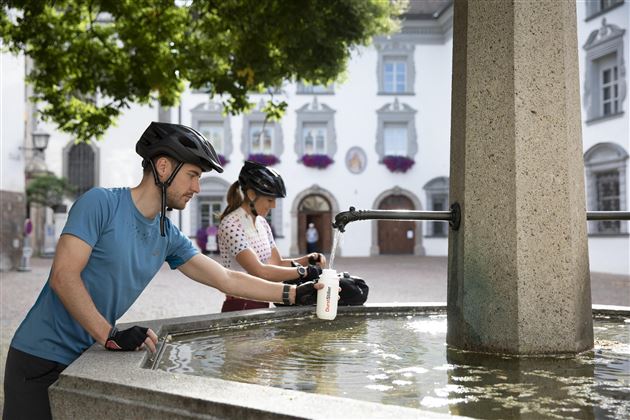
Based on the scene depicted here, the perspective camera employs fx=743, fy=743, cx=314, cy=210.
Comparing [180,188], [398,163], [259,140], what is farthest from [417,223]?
[180,188]

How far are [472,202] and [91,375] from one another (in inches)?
68.7

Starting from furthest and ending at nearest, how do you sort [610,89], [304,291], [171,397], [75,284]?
[610,89] → [304,291] → [75,284] → [171,397]

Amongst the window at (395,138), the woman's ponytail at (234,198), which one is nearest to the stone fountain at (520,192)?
the woman's ponytail at (234,198)

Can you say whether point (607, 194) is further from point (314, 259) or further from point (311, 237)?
point (314, 259)

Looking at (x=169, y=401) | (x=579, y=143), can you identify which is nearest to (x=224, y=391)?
(x=169, y=401)

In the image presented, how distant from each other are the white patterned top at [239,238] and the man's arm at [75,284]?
1687 millimetres

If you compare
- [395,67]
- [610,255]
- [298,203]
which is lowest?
[610,255]

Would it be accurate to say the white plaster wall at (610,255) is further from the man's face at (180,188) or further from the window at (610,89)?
the man's face at (180,188)

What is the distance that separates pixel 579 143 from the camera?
3.11 metres

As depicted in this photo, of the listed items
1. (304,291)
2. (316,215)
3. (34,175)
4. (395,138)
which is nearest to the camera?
(304,291)

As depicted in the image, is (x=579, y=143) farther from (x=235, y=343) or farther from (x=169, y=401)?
(x=169, y=401)

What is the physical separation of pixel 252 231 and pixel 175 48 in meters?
6.81

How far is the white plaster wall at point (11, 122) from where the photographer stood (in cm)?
1855

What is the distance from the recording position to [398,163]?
2967 centimetres
